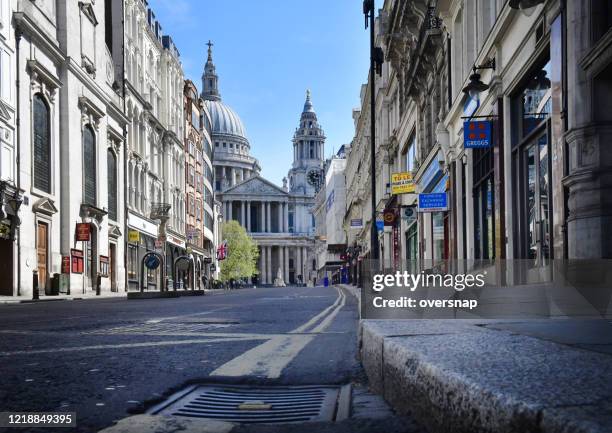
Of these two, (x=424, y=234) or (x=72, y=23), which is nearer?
(x=424, y=234)

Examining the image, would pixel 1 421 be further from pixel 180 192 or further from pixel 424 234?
pixel 180 192

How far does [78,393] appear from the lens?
3.39m

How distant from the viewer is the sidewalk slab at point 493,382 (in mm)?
1386

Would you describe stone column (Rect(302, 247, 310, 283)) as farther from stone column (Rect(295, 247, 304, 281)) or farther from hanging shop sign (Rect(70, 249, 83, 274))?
hanging shop sign (Rect(70, 249, 83, 274))

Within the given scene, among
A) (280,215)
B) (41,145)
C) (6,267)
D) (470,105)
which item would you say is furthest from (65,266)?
(280,215)

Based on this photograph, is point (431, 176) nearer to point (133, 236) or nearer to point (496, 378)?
point (496, 378)

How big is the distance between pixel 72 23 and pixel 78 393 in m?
33.4

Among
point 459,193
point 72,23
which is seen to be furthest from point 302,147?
point 459,193

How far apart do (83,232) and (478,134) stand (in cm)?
2208

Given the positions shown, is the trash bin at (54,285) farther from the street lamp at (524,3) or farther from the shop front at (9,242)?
the street lamp at (524,3)

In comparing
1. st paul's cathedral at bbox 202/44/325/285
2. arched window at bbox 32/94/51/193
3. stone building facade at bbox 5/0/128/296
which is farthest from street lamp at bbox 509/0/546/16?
st paul's cathedral at bbox 202/44/325/285

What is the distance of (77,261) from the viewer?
32.9m

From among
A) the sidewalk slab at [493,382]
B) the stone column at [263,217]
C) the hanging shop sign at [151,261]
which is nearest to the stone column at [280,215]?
the stone column at [263,217]

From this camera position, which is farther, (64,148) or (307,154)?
(307,154)
